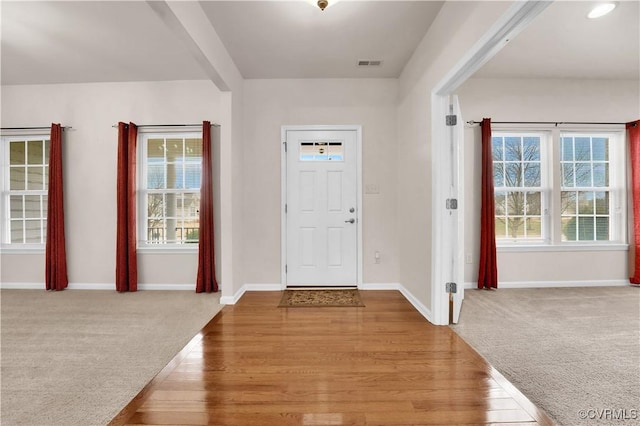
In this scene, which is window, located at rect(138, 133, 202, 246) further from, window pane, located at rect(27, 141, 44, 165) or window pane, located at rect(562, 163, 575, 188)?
window pane, located at rect(562, 163, 575, 188)

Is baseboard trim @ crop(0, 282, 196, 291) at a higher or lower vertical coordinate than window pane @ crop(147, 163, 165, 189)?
lower

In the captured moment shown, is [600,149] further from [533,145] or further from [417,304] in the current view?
[417,304]

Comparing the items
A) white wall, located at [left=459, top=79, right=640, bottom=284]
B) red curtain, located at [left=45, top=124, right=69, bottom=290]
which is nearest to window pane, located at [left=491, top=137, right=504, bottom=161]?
white wall, located at [left=459, top=79, right=640, bottom=284]

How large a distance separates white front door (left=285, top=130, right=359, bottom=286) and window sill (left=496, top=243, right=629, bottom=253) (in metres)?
2.06

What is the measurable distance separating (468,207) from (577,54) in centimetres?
203

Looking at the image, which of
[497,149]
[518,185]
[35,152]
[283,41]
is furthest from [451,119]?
[35,152]

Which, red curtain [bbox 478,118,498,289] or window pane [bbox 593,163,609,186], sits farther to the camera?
window pane [bbox 593,163,609,186]

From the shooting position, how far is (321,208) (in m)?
3.84

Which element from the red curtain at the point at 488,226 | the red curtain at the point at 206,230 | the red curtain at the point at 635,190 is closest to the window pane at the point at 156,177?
the red curtain at the point at 206,230

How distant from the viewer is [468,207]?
3916 millimetres

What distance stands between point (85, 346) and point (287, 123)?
2.99 metres

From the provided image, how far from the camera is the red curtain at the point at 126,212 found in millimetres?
3771

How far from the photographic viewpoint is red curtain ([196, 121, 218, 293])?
3.74 meters

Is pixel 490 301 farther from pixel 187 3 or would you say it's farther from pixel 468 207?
pixel 187 3
